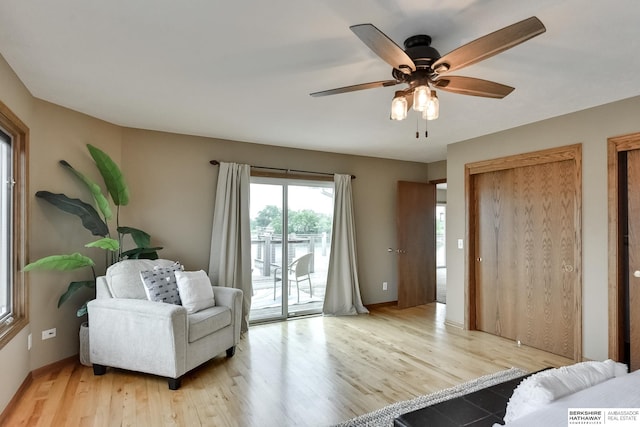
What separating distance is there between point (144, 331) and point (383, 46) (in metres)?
2.70

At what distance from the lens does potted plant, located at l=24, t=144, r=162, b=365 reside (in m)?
2.91

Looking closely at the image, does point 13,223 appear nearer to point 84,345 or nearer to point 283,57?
point 84,345

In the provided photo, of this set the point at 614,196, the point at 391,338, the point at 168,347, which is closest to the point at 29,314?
the point at 168,347

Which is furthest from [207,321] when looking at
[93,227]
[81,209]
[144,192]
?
[144,192]

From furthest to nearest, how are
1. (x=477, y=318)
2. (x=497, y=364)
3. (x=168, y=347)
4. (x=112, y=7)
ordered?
Answer: (x=477, y=318)
(x=497, y=364)
(x=168, y=347)
(x=112, y=7)

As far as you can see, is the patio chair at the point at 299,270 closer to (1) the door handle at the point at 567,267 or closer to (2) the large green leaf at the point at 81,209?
(2) the large green leaf at the point at 81,209

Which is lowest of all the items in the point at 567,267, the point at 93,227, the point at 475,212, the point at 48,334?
the point at 48,334

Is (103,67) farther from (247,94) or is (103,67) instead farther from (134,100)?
(247,94)

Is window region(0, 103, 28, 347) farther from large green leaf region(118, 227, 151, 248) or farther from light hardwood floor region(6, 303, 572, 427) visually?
large green leaf region(118, 227, 151, 248)

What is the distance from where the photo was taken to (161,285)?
316 cm

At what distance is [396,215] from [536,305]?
233cm

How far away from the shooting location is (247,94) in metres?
2.85

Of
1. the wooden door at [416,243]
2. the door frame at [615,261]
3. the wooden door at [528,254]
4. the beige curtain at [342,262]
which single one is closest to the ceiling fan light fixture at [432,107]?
the door frame at [615,261]

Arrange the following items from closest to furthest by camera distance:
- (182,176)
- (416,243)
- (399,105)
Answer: (399,105), (182,176), (416,243)
